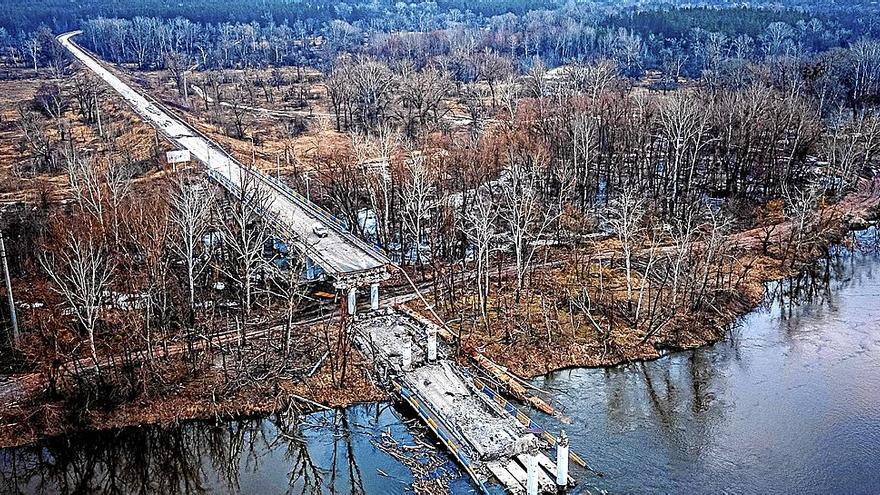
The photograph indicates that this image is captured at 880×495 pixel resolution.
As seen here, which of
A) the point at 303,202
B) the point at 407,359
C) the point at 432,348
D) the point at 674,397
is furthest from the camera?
the point at 303,202

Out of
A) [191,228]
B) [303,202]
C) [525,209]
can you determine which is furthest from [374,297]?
[525,209]

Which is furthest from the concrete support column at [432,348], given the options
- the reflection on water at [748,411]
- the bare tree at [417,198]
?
the bare tree at [417,198]

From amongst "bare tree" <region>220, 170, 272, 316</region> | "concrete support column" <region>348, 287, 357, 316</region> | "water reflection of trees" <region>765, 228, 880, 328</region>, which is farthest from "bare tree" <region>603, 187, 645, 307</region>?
"bare tree" <region>220, 170, 272, 316</region>

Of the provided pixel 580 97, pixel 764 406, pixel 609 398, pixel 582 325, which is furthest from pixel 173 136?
pixel 764 406

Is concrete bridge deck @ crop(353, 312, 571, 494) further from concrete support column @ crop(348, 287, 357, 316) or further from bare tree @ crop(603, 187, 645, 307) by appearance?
bare tree @ crop(603, 187, 645, 307)

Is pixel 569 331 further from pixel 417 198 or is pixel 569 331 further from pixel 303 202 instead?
pixel 303 202

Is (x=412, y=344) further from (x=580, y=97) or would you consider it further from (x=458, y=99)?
(x=458, y=99)
